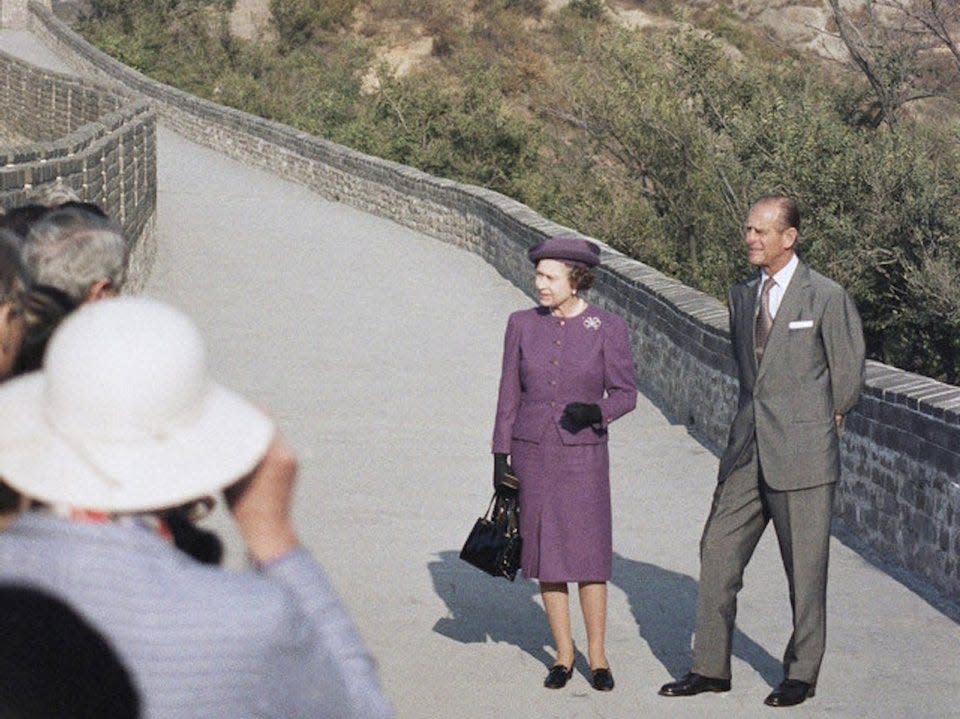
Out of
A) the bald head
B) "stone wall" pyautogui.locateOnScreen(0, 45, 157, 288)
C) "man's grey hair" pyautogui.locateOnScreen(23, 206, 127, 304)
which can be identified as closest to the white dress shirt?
the bald head

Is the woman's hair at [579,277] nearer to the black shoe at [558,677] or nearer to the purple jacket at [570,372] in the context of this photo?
the purple jacket at [570,372]

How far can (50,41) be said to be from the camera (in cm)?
5344

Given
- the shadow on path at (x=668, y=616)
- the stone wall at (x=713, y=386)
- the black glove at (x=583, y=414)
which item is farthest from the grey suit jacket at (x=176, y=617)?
the stone wall at (x=713, y=386)

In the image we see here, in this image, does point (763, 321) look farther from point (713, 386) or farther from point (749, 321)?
point (713, 386)

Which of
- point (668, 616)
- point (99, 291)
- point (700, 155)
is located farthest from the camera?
point (700, 155)

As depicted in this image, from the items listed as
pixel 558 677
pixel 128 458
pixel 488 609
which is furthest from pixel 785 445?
pixel 128 458

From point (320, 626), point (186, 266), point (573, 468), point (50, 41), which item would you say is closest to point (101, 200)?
point (186, 266)

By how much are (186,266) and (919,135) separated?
9206 millimetres

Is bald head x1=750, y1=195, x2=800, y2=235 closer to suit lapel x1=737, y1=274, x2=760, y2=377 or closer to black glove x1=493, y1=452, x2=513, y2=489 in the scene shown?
suit lapel x1=737, y1=274, x2=760, y2=377

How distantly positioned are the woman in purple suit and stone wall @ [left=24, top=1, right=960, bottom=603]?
200 cm

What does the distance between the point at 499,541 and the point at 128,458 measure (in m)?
5.06

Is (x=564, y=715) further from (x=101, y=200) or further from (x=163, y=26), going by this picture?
(x=163, y=26)

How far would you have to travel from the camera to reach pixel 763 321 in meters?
7.20

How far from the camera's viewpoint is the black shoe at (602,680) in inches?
289
